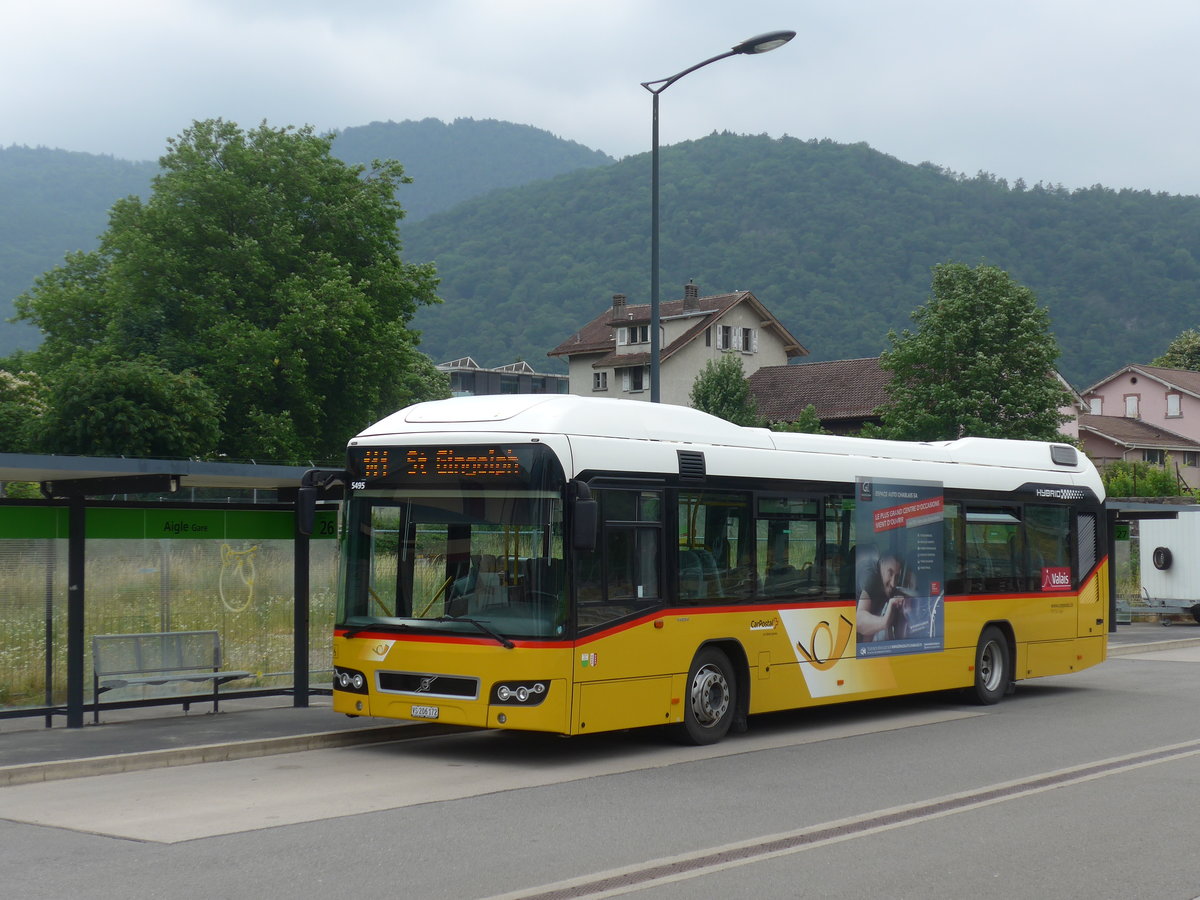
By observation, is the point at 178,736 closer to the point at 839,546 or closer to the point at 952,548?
the point at 839,546

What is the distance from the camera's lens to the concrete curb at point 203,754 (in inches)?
419

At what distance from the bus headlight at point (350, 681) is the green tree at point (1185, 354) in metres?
99.1

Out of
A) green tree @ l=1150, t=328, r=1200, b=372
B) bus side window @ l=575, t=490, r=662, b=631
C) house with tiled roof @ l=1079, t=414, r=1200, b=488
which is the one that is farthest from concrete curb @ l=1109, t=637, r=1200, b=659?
green tree @ l=1150, t=328, r=1200, b=372

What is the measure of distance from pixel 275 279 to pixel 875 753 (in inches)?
1410

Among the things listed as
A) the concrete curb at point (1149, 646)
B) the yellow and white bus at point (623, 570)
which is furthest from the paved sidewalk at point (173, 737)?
the concrete curb at point (1149, 646)

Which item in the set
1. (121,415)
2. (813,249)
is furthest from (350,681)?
(813,249)

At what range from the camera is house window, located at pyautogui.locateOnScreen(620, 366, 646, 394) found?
78.4 m

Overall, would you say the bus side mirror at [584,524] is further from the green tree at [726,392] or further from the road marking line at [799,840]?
the green tree at [726,392]

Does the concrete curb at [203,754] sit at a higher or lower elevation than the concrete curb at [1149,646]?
higher

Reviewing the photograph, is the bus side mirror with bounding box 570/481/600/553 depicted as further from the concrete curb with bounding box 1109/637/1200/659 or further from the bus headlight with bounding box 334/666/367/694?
the concrete curb with bounding box 1109/637/1200/659

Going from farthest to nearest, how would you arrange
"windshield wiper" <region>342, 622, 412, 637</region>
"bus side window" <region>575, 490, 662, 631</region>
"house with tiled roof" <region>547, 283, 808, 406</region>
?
"house with tiled roof" <region>547, 283, 808, 406</region>
"windshield wiper" <region>342, 622, 412, 637</region>
"bus side window" <region>575, 490, 662, 631</region>

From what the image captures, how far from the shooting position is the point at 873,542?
14641 mm

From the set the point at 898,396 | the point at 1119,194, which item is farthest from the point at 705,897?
the point at 1119,194

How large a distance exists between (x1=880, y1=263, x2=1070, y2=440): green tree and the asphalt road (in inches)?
1441
